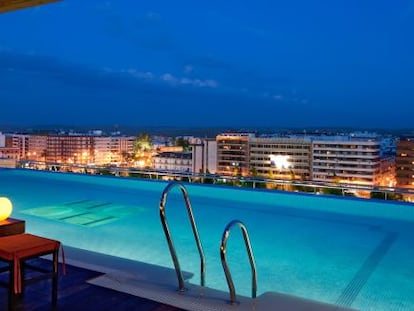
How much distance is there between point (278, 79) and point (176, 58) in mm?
9682

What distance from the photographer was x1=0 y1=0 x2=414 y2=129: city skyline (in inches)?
941

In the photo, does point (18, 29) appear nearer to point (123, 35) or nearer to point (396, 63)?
point (123, 35)

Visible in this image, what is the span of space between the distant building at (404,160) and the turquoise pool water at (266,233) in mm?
3570

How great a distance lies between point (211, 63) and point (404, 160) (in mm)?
24071

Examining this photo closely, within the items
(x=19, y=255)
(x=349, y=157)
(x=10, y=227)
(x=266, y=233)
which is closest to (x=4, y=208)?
(x=10, y=227)

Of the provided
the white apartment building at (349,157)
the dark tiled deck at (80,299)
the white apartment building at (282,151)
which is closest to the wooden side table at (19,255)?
the dark tiled deck at (80,299)

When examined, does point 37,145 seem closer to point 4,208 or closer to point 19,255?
point 4,208

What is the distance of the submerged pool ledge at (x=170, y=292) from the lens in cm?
244

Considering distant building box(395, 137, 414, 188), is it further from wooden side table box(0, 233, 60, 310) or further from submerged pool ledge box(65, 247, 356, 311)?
wooden side table box(0, 233, 60, 310)

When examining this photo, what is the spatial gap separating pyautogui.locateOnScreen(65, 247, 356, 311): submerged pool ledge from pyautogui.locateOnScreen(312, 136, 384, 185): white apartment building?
12666mm

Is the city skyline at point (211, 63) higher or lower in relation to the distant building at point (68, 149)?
higher

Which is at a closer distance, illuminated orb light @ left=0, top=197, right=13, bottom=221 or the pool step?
illuminated orb light @ left=0, top=197, right=13, bottom=221

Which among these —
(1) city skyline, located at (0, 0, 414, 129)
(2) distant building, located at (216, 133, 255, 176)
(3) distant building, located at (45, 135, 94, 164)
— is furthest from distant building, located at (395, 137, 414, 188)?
(1) city skyline, located at (0, 0, 414, 129)

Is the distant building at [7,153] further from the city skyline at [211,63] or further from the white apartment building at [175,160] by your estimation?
the city skyline at [211,63]
